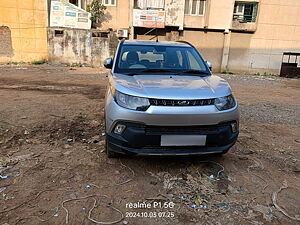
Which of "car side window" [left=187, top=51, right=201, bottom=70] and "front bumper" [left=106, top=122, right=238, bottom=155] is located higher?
"car side window" [left=187, top=51, right=201, bottom=70]

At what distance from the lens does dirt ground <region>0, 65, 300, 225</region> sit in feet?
7.72

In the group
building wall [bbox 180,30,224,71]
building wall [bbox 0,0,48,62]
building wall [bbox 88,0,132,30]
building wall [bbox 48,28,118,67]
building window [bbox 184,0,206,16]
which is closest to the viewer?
building wall [bbox 0,0,48,62]

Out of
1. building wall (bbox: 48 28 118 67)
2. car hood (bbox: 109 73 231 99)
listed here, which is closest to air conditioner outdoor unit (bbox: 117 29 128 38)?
building wall (bbox: 48 28 118 67)

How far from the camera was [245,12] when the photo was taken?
779 inches

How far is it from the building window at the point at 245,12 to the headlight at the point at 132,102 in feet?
62.9

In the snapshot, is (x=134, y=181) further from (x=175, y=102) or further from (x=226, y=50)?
(x=226, y=50)

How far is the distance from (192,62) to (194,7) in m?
16.8

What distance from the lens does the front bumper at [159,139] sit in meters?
2.67

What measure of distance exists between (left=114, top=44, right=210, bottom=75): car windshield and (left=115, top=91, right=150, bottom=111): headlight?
2.78 feet

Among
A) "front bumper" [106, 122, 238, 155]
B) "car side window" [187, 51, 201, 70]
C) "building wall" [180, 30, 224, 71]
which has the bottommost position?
"front bumper" [106, 122, 238, 155]

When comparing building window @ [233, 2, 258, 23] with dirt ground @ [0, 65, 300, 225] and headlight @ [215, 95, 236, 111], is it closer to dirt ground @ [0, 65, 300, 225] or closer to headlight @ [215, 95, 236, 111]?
dirt ground @ [0, 65, 300, 225]

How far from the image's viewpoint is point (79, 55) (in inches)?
644

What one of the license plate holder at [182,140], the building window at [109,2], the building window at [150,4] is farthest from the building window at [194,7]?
the license plate holder at [182,140]

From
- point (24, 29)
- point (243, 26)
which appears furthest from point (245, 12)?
point (24, 29)
